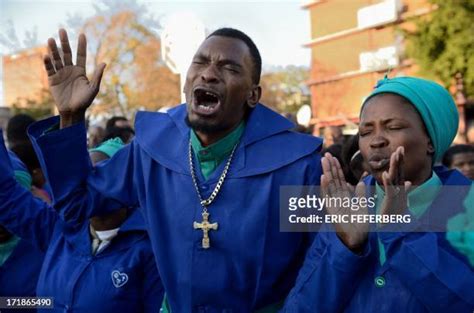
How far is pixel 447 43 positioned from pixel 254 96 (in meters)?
17.2

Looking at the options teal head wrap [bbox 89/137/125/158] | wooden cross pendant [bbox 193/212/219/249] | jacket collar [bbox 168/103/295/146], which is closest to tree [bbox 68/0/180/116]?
teal head wrap [bbox 89/137/125/158]

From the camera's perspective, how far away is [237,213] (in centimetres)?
253

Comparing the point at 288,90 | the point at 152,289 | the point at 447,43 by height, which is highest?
the point at 288,90

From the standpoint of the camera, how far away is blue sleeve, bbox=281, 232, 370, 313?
2.16 metres

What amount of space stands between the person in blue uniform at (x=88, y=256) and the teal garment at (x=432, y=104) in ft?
4.31

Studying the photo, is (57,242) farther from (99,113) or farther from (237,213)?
(99,113)

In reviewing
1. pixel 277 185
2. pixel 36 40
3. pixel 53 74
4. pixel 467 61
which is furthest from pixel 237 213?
pixel 467 61

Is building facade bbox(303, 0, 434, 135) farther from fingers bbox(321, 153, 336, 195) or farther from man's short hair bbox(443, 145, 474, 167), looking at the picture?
fingers bbox(321, 153, 336, 195)

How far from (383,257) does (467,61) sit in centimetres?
1739

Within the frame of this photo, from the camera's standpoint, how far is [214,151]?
104 inches

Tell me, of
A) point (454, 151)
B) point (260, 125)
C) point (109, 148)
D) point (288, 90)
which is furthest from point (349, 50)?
point (260, 125)

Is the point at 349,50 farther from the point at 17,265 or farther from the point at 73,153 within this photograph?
the point at 73,153

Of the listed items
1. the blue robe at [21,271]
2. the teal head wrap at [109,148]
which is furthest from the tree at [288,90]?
the blue robe at [21,271]

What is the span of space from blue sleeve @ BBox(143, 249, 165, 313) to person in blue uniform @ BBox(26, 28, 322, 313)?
37 cm
